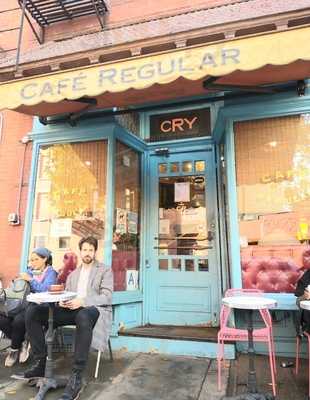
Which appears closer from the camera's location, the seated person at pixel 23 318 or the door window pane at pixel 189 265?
the seated person at pixel 23 318

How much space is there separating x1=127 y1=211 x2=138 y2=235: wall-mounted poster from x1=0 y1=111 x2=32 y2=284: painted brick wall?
170cm

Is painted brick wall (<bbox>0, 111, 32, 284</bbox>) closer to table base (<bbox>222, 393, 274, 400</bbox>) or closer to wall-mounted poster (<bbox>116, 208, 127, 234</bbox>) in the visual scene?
wall-mounted poster (<bbox>116, 208, 127, 234</bbox>)

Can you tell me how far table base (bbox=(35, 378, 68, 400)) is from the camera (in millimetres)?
2800

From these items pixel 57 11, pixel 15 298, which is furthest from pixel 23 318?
pixel 57 11

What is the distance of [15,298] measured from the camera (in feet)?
11.9

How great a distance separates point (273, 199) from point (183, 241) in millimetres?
1422

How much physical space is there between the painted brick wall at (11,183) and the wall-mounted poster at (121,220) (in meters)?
1.64

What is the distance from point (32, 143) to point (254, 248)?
3689 millimetres

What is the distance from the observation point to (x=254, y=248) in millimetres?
3936

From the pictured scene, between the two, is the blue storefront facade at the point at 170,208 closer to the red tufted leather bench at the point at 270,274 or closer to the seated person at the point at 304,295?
the red tufted leather bench at the point at 270,274

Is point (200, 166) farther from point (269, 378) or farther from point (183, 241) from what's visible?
point (269, 378)

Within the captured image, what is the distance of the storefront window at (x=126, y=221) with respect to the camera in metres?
4.54


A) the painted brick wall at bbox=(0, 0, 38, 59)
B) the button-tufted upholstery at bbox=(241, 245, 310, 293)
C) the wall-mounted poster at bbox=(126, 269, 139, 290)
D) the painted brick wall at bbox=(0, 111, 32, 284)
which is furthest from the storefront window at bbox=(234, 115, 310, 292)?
the painted brick wall at bbox=(0, 0, 38, 59)

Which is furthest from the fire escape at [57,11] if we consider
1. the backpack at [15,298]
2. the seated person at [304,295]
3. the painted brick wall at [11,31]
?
the seated person at [304,295]
